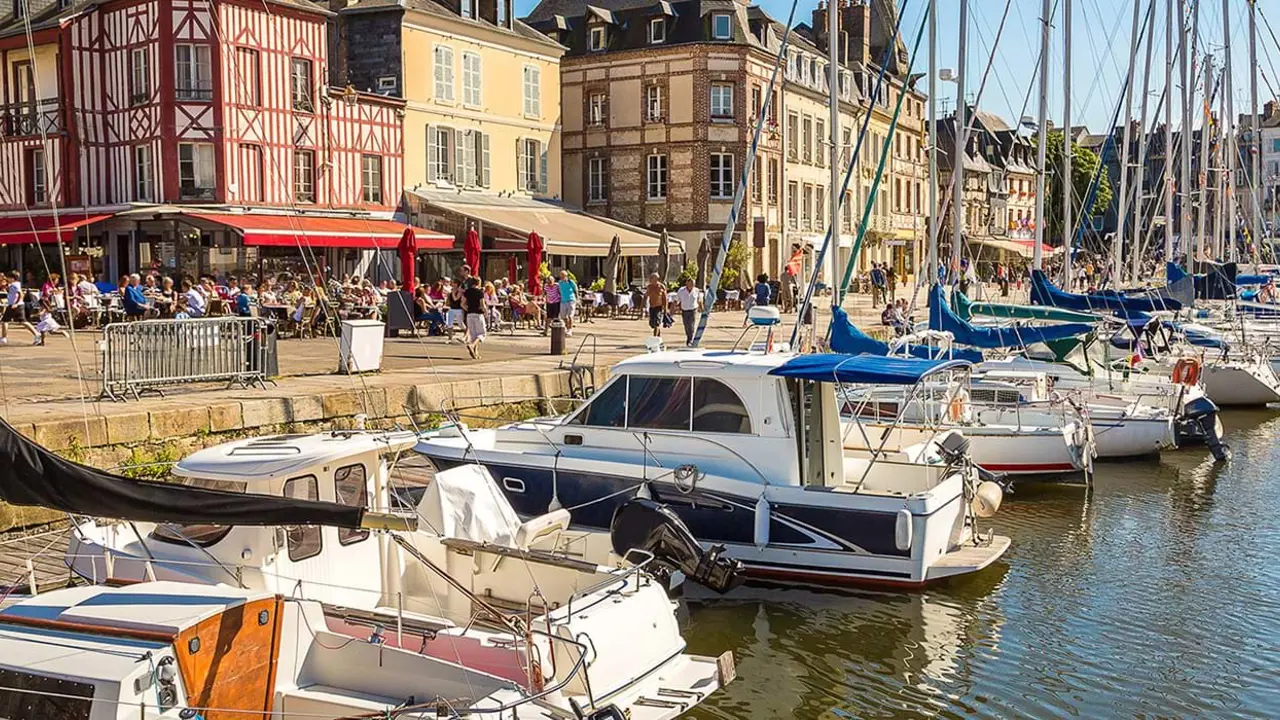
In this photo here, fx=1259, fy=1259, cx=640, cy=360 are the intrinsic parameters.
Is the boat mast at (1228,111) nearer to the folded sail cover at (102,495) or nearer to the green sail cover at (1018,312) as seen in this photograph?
the green sail cover at (1018,312)

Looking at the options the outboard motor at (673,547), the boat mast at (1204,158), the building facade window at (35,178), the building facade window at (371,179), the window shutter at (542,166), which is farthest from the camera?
the window shutter at (542,166)

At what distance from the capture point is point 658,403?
1214 centimetres

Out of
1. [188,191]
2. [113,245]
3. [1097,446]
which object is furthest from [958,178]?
[113,245]

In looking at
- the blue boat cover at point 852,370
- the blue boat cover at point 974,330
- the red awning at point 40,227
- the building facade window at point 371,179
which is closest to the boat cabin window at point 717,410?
the blue boat cover at point 852,370

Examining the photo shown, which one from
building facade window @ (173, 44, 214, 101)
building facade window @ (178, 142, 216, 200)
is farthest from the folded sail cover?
building facade window @ (173, 44, 214, 101)

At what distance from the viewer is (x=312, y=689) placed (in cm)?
702

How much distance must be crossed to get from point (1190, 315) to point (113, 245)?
1000 inches

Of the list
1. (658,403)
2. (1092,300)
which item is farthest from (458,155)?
(658,403)

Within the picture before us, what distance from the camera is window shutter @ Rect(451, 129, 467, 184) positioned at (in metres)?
36.1

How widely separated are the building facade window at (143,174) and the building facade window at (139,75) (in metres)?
1.14

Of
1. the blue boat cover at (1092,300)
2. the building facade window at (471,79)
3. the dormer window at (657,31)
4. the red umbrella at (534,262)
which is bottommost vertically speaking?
the blue boat cover at (1092,300)

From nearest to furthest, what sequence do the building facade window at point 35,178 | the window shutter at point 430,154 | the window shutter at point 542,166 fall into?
the building facade window at point 35,178
the window shutter at point 430,154
the window shutter at point 542,166

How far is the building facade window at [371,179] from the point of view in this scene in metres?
32.9

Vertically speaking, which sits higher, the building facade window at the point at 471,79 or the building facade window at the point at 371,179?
the building facade window at the point at 471,79
